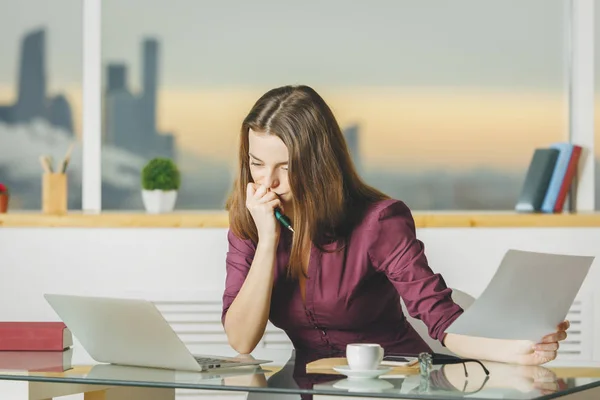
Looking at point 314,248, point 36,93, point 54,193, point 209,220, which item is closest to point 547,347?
point 314,248

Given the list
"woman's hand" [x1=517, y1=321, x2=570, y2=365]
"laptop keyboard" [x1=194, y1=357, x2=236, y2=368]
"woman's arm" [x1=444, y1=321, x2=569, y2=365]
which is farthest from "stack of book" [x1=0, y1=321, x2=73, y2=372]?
"woman's hand" [x1=517, y1=321, x2=570, y2=365]

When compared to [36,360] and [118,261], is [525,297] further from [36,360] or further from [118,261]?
[118,261]

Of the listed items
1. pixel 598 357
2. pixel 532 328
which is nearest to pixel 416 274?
pixel 532 328

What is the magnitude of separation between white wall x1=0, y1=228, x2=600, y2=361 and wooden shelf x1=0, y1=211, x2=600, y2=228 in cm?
2

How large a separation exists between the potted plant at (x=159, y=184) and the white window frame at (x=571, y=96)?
0.72ft

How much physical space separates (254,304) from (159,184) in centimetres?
154

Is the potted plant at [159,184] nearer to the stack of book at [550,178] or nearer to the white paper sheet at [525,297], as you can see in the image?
the stack of book at [550,178]

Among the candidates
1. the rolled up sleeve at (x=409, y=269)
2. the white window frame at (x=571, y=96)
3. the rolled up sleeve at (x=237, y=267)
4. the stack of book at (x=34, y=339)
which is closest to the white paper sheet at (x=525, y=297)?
the rolled up sleeve at (x=409, y=269)

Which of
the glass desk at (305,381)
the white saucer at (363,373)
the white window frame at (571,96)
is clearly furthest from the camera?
the white window frame at (571,96)

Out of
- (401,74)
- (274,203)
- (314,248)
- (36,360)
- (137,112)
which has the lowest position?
(36,360)

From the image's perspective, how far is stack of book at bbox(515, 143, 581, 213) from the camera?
3672 mm

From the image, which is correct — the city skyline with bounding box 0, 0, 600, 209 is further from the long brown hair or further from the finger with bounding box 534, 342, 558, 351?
the finger with bounding box 534, 342, 558, 351

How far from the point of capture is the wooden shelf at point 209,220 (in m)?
3.53

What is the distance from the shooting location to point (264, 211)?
2328 millimetres
